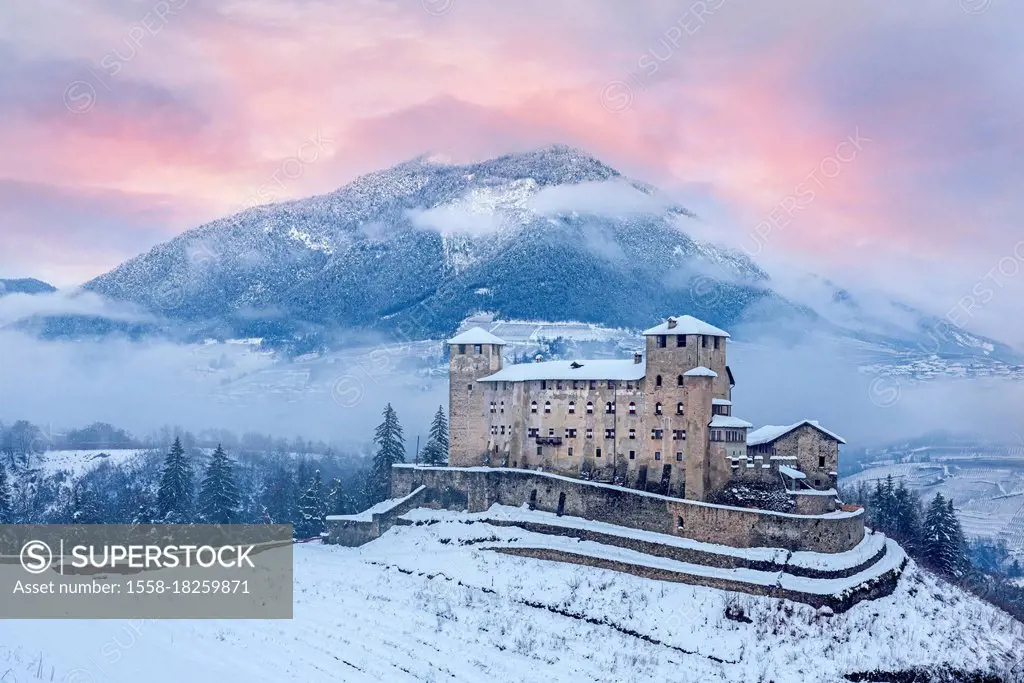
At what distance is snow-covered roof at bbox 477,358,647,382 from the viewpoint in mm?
69938

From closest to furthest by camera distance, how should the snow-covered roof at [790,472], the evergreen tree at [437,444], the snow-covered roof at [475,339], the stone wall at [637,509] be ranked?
1. the stone wall at [637,509]
2. the snow-covered roof at [790,472]
3. the snow-covered roof at [475,339]
4. the evergreen tree at [437,444]

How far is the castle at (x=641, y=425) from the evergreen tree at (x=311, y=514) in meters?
14.3

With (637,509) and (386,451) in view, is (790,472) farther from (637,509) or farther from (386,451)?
(386,451)

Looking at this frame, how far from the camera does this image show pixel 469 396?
77.1 m

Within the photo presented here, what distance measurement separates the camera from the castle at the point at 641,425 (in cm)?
6359

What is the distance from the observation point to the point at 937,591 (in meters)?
60.2

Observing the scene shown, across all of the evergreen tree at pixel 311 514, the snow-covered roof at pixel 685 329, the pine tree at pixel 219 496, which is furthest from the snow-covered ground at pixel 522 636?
the pine tree at pixel 219 496

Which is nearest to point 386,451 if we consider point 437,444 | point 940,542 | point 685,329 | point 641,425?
point 437,444

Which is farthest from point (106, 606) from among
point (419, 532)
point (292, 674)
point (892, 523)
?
point (892, 523)

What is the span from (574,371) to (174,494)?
37661mm

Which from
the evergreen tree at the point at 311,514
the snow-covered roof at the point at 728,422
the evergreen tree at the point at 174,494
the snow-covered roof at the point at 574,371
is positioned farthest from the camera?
the evergreen tree at the point at 174,494

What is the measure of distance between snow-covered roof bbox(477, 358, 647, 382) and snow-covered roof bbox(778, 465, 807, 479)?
11.3m

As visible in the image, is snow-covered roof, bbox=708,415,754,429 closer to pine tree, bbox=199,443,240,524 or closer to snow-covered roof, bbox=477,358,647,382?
snow-covered roof, bbox=477,358,647,382

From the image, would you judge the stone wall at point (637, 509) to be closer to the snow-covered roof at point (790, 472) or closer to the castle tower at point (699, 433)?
the castle tower at point (699, 433)
